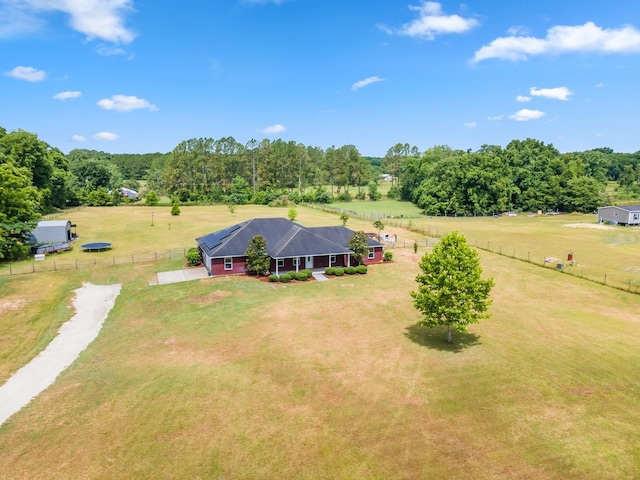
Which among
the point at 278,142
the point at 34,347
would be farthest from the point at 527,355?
the point at 278,142

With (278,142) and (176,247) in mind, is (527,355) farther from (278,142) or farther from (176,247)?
(278,142)

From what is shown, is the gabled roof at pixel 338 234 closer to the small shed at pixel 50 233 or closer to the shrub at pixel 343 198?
the small shed at pixel 50 233

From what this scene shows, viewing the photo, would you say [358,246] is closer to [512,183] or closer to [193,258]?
[193,258]

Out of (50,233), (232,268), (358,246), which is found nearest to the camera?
(232,268)

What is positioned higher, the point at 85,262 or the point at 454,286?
the point at 454,286

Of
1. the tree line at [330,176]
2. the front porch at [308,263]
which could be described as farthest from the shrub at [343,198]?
the front porch at [308,263]

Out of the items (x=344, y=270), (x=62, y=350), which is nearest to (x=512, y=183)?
(x=344, y=270)
